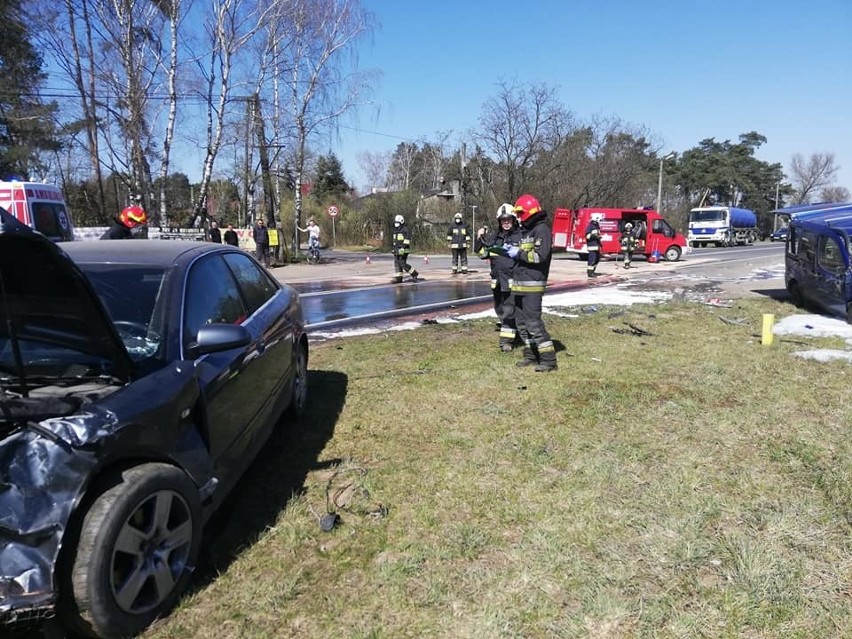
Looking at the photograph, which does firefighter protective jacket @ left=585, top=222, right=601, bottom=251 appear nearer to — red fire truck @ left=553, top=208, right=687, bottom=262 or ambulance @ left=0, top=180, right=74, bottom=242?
red fire truck @ left=553, top=208, right=687, bottom=262

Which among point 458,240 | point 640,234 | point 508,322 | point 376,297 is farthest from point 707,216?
point 508,322

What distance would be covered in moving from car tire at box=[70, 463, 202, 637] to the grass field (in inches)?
5.9

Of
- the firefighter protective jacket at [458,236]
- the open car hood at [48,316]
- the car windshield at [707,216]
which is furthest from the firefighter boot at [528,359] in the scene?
the car windshield at [707,216]

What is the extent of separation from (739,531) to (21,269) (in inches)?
139

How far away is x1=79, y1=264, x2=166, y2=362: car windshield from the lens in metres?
2.83

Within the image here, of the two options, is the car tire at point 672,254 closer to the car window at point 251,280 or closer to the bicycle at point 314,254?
the bicycle at point 314,254

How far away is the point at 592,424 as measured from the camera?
15.5ft

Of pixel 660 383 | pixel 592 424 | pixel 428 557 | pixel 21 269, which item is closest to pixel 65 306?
pixel 21 269

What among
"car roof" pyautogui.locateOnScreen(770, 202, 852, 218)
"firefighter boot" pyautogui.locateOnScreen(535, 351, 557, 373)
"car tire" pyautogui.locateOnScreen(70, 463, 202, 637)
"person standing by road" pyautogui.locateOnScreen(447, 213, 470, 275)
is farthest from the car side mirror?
"person standing by road" pyautogui.locateOnScreen(447, 213, 470, 275)

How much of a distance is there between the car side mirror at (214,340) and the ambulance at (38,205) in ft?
45.1

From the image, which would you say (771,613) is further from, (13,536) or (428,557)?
(13,536)

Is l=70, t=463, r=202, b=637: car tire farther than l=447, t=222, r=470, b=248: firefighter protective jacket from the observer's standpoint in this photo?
No

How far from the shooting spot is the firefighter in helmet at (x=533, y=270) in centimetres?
615

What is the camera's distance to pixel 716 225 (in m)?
42.7
